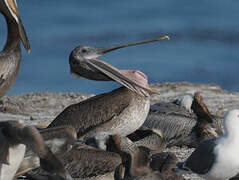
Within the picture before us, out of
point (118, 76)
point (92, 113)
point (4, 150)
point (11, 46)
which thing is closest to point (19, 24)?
point (11, 46)

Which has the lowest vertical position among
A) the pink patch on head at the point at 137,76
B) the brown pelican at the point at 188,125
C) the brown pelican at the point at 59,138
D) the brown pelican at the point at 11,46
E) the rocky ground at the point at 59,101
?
the rocky ground at the point at 59,101

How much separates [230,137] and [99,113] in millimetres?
1562

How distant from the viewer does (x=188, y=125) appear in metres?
7.45

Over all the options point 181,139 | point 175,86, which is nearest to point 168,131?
point 181,139

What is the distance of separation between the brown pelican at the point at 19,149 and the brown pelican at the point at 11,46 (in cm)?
225

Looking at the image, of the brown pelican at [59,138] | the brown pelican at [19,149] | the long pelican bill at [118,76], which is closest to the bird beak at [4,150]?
the brown pelican at [19,149]

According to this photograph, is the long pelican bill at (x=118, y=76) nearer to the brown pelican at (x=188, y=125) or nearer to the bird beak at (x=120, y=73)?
the bird beak at (x=120, y=73)

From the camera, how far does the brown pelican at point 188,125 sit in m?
7.36

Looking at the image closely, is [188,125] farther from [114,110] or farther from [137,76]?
[114,110]

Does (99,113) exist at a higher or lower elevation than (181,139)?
higher

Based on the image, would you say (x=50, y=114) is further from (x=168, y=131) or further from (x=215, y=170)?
(x=215, y=170)

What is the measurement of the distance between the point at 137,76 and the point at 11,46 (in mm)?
1257

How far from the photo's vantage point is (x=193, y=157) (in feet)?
16.4

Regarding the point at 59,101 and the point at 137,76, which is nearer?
the point at 137,76
